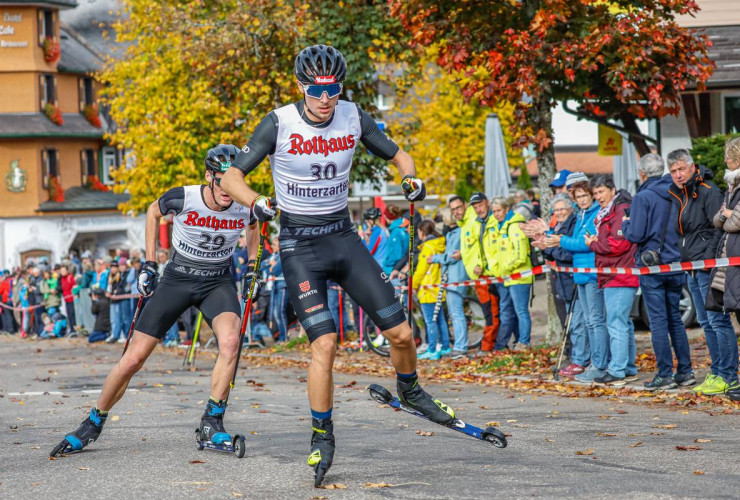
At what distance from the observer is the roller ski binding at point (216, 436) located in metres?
7.85

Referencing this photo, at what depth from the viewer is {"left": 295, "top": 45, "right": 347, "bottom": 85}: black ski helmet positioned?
6965 mm

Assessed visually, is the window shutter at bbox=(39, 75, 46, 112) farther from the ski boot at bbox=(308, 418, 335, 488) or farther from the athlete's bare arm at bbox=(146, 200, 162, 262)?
the ski boot at bbox=(308, 418, 335, 488)

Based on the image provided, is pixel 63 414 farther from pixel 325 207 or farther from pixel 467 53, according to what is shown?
pixel 467 53

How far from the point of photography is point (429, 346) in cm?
1603

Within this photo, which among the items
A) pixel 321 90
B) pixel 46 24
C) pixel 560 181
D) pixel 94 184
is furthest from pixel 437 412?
pixel 94 184

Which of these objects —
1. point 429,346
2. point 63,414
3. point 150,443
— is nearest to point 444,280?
point 429,346

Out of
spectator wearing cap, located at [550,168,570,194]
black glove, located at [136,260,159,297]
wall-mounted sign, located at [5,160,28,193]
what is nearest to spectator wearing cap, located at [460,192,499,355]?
spectator wearing cap, located at [550,168,570,194]

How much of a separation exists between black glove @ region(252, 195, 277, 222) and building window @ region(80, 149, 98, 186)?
62682 mm

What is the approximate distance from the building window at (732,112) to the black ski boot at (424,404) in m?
14.4

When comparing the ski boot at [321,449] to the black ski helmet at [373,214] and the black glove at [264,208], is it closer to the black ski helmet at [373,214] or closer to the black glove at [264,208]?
the black glove at [264,208]

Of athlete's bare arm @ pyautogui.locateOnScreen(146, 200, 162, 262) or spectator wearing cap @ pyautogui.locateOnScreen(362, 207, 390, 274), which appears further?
spectator wearing cap @ pyautogui.locateOnScreen(362, 207, 390, 274)

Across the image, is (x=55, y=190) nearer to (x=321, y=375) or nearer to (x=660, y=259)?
(x=660, y=259)

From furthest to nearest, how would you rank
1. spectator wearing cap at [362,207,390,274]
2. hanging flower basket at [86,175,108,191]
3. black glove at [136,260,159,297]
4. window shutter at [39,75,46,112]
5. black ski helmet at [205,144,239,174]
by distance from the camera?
1. hanging flower basket at [86,175,108,191]
2. window shutter at [39,75,46,112]
3. spectator wearing cap at [362,207,390,274]
4. black glove at [136,260,159,297]
5. black ski helmet at [205,144,239,174]

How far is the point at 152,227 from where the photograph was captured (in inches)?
363
